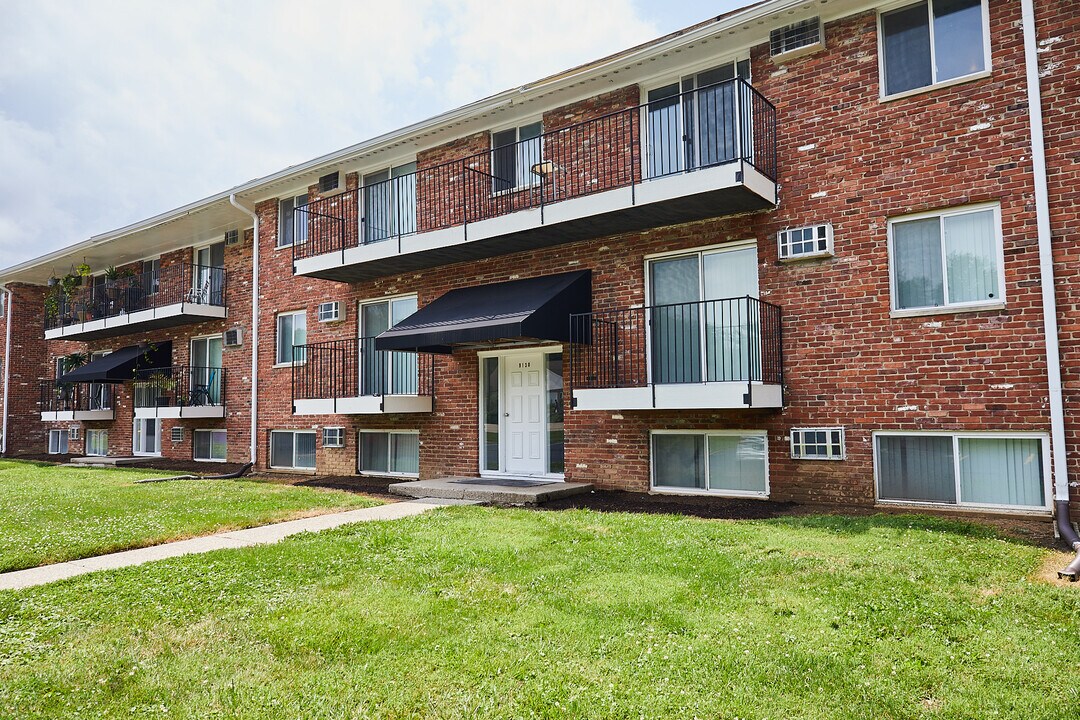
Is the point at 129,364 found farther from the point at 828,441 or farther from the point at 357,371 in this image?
the point at 828,441

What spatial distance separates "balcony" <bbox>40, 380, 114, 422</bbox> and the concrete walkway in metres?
16.7

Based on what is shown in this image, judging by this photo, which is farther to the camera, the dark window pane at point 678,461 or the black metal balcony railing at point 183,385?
the black metal balcony railing at point 183,385

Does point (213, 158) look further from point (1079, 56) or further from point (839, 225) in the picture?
point (1079, 56)

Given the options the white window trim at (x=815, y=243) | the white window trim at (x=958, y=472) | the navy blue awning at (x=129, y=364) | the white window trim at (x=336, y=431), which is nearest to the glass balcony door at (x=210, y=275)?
the navy blue awning at (x=129, y=364)

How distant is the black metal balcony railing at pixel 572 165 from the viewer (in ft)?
32.9

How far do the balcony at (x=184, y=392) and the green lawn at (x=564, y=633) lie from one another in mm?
12547

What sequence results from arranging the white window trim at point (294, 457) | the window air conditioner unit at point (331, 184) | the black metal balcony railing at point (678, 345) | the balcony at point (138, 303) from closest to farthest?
the black metal balcony railing at point (678, 345) → the window air conditioner unit at point (331, 184) → the white window trim at point (294, 457) → the balcony at point (138, 303)

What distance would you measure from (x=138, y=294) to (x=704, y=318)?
18.0 meters

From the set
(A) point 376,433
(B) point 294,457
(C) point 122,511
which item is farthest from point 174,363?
(C) point 122,511

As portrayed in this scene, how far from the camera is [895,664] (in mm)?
3889

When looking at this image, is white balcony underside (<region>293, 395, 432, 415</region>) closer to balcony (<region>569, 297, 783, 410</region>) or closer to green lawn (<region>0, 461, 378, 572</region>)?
green lawn (<region>0, 461, 378, 572</region>)

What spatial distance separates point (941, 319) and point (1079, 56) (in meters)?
3.13

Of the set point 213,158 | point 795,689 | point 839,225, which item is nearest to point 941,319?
point 839,225

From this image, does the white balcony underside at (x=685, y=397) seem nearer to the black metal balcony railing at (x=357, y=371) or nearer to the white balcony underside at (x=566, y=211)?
the white balcony underside at (x=566, y=211)
